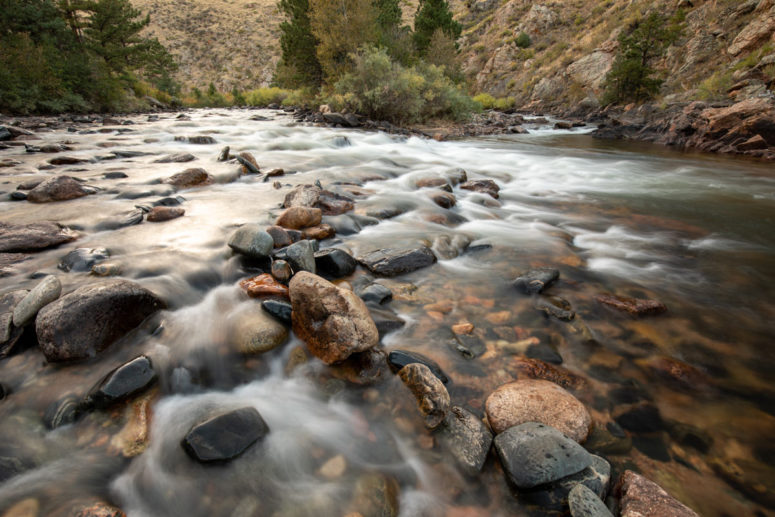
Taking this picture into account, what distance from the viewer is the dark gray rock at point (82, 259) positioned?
116 inches

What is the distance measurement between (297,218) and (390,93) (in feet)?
43.5

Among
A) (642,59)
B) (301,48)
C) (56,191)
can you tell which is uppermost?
(642,59)

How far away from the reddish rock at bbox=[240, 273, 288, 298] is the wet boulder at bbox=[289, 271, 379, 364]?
456 millimetres

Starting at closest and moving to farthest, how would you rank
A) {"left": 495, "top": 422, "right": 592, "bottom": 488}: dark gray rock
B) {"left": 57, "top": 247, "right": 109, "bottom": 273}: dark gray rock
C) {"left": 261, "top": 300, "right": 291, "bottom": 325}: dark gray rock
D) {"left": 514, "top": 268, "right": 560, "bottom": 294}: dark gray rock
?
1. {"left": 495, "top": 422, "right": 592, "bottom": 488}: dark gray rock
2. {"left": 261, "top": 300, "right": 291, "bottom": 325}: dark gray rock
3. {"left": 57, "top": 247, "right": 109, "bottom": 273}: dark gray rock
4. {"left": 514, "top": 268, "right": 560, "bottom": 294}: dark gray rock

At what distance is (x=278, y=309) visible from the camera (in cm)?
250

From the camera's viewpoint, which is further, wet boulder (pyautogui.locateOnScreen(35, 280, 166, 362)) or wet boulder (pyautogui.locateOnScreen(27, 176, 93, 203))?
wet boulder (pyautogui.locateOnScreen(27, 176, 93, 203))

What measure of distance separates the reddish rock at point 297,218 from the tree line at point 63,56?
1969 cm

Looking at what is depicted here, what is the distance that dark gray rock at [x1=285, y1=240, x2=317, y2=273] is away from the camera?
2.99 metres

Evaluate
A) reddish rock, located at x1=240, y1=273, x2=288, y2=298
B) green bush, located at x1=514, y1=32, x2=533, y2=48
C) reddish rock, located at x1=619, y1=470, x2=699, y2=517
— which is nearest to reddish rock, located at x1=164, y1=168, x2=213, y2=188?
reddish rock, located at x1=240, y1=273, x2=288, y2=298

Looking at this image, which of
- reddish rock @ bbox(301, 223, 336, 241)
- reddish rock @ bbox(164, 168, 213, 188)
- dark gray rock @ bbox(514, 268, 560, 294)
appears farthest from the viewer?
reddish rock @ bbox(164, 168, 213, 188)

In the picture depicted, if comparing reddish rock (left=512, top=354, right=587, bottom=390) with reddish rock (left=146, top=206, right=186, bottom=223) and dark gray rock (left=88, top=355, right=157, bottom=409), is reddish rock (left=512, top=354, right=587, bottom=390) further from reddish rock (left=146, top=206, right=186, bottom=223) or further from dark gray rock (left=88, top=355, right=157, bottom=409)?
reddish rock (left=146, top=206, right=186, bottom=223)

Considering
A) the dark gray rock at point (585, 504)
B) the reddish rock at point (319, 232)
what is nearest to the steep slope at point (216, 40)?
the reddish rock at point (319, 232)

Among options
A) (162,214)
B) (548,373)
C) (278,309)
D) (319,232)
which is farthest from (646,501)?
(162,214)

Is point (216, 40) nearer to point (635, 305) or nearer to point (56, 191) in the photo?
point (56, 191)
